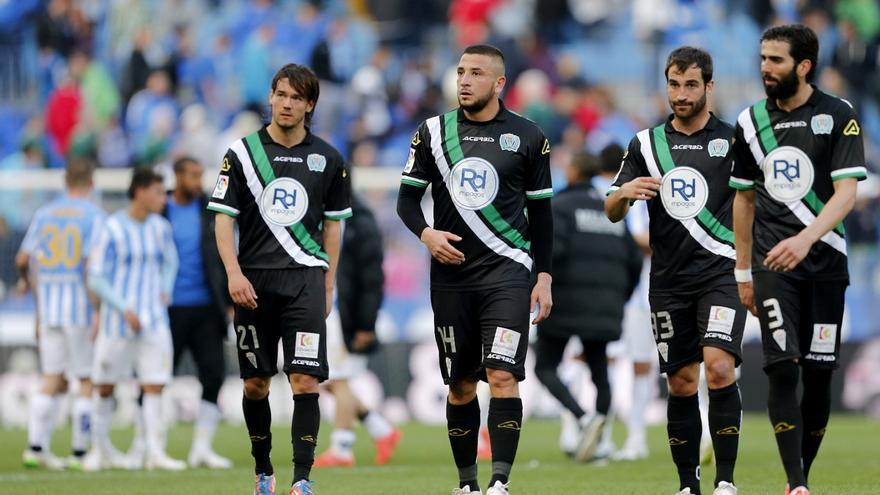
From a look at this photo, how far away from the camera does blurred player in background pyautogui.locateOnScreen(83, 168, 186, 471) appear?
13.0m

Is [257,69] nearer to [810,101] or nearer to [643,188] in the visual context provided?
[643,188]

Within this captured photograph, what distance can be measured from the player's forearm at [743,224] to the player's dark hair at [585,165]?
505 cm

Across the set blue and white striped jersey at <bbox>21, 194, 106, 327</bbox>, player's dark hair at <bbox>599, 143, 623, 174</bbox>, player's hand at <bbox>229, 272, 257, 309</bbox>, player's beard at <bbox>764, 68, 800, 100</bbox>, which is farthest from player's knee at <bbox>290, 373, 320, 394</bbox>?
player's dark hair at <bbox>599, 143, 623, 174</bbox>

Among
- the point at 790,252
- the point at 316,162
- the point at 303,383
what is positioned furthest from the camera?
the point at 316,162

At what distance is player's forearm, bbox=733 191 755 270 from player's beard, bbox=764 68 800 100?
552 mm

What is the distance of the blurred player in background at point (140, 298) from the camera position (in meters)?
13.0

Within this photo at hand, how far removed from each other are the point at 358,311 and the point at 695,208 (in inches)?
209

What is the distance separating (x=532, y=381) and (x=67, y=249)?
6.53 metres

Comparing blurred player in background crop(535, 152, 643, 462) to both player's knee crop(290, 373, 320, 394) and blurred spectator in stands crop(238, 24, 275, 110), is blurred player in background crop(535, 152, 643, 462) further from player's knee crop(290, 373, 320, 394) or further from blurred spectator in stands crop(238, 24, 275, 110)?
blurred spectator in stands crop(238, 24, 275, 110)

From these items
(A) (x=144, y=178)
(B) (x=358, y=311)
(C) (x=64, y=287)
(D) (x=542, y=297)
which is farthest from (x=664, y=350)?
(C) (x=64, y=287)

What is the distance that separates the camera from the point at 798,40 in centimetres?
825

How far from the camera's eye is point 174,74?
24.1 meters

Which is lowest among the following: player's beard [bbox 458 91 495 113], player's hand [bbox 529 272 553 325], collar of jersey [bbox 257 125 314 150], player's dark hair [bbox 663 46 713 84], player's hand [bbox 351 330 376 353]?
player's hand [bbox 351 330 376 353]

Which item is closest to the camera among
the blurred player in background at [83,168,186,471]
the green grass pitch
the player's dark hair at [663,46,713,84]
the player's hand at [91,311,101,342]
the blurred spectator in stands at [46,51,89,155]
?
the player's dark hair at [663,46,713,84]
